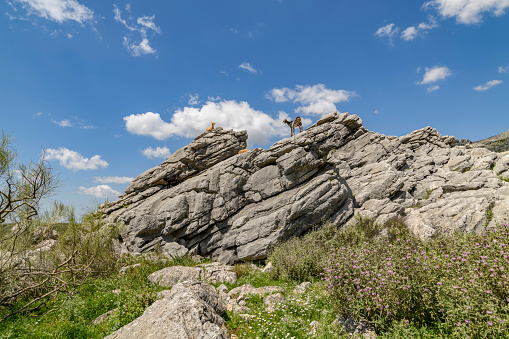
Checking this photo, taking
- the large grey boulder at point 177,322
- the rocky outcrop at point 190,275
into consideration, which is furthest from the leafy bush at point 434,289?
the rocky outcrop at point 190,275

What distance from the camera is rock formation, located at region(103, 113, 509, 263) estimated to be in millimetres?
17016

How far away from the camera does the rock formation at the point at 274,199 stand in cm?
1702

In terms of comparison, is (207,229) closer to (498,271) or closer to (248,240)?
(248,240)

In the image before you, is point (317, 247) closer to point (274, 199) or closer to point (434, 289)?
point (274, 199)

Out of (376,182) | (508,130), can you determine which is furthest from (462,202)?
(508,130)

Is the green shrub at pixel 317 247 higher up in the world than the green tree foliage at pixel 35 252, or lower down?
lower down

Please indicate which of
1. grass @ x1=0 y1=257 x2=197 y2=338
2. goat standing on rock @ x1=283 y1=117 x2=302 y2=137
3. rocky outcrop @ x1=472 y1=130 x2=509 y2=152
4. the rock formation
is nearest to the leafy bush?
grass @ x1=0 y1=257 x2=197 y2=338

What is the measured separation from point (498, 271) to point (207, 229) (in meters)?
16.7

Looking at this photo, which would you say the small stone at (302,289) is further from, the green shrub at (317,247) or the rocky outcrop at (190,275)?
the rocky outcrop at (190,275)

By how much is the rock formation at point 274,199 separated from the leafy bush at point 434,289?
31.2 feet

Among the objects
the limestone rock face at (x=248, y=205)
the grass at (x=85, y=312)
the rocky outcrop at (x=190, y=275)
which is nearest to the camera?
the grass at (x=85, y=312)

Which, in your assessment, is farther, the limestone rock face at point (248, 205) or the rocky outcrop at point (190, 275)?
the limestone rock face at point (248, 205)

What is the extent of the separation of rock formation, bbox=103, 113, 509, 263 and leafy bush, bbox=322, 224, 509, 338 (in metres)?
9.50

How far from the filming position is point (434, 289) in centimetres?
599
